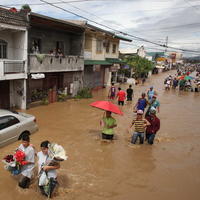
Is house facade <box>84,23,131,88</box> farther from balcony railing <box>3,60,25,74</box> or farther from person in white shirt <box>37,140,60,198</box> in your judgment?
person in white shirt <box>37,140,60,198</box>

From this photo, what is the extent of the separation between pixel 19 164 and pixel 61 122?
6.53 meters

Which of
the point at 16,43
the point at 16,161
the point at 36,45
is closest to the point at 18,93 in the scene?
the point at 16,43

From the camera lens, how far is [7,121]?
7.69 m

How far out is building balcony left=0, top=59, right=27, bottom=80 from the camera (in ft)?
37.8

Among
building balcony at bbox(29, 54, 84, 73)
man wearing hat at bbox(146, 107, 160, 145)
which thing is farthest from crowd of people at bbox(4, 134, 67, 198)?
building balcony at bbox(29, 54, 84, 73)

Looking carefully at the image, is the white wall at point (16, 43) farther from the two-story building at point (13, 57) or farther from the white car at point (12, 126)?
the white car at point (12, 126)

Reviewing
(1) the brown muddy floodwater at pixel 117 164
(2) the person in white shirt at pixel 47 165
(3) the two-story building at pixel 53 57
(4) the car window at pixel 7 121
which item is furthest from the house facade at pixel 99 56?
(2) the person in white shirt at pixel 47 165

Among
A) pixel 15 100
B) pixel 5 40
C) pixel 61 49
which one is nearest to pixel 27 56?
pixel 5 40

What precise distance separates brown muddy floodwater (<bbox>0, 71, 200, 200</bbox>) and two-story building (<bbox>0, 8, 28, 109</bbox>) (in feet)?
8.01

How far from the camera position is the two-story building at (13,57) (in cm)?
1177

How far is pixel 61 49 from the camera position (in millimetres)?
18484

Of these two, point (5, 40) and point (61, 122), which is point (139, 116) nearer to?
point (61, 122)

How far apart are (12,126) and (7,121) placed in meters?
0.26

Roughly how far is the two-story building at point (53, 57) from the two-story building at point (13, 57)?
584 millimetres
